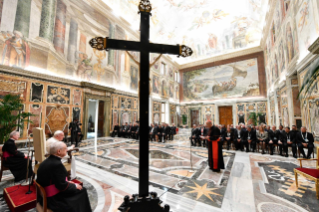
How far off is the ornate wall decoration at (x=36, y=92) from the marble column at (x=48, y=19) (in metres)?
2.68

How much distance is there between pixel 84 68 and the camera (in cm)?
959

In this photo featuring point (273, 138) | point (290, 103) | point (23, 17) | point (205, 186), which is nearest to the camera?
point (205, 186)

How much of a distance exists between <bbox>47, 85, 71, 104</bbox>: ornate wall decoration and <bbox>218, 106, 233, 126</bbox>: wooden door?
17.0 metres

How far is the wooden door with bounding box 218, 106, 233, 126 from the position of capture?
18.1m

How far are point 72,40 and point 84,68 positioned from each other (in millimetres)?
1793

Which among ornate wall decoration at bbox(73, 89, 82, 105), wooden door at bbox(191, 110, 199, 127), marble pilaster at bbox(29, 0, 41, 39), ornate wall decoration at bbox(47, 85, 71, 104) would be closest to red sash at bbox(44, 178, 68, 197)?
ornate wall decoration at bbox(47, 85, 71, 104)

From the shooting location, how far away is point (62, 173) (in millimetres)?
1758

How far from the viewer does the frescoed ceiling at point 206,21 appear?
11.9 m

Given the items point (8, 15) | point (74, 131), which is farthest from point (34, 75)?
point (74, 131)

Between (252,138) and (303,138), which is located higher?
(303,138)

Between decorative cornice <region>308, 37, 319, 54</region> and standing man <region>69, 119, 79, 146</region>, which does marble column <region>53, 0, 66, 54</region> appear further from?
decorative cornice <region>308, 37, 319, 54</region>

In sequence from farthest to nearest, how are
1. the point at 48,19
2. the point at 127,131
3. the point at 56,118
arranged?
1. the point at 127,131
2. the point at 56,118
3. the point at 48,19

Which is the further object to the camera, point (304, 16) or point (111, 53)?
point (111, 53)

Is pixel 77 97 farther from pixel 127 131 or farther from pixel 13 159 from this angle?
pixel 13 159
